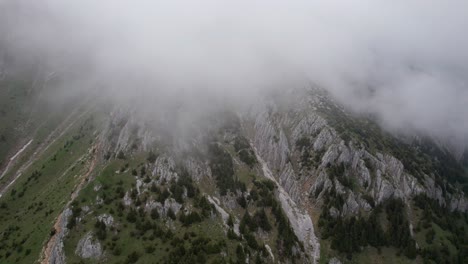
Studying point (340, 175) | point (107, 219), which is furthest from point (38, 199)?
point (340, 175)

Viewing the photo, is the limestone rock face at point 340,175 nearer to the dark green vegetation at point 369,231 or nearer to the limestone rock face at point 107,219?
the dark green vegetation at point 369,231

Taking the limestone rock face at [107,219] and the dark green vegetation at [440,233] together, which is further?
the dark green vegetation at [440,233]

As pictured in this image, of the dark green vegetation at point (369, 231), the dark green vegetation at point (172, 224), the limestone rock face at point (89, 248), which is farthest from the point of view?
the dark green vegetation at point (369, 231)

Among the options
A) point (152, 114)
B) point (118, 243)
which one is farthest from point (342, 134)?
point (118, 243)

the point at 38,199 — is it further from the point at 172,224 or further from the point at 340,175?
the point at 340,175

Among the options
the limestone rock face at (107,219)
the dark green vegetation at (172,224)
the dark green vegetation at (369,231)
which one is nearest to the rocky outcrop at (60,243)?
the dark green vegetation at (172,224)

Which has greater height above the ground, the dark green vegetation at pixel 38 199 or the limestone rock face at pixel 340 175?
the limestone rock face at pixel 340 175

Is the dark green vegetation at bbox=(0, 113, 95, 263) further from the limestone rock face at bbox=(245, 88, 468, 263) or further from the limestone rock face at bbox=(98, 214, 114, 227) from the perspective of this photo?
the limestone rock face at bbox=(245, 88, 468, 263)
